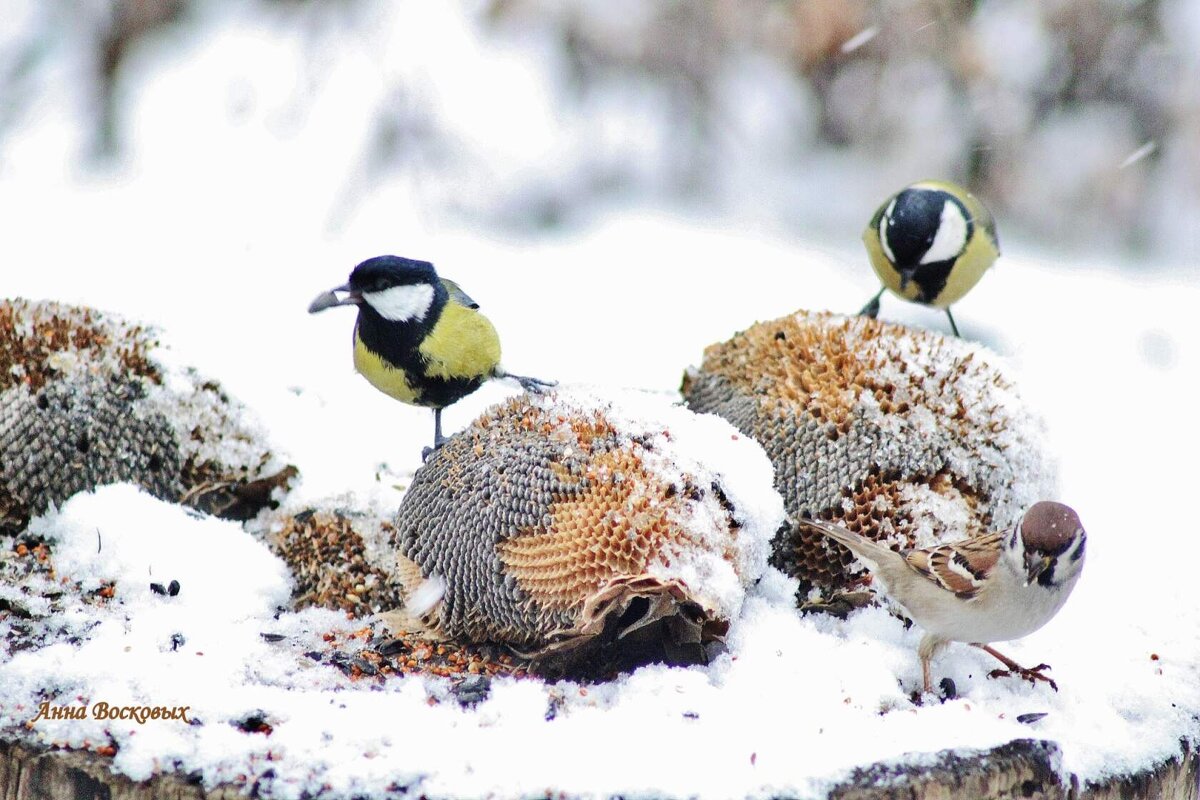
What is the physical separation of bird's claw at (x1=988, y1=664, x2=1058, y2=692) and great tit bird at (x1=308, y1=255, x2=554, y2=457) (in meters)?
1.14

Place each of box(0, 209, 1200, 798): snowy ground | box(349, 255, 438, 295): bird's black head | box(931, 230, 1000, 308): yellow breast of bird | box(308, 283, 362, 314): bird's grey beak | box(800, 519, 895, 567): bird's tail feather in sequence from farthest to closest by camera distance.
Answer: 1. box(931, 230, 1000, 308): yellow breast of bird
2. box(349, 255, 438, 295): bird's black head
3. box(308, 283, 362, 314): bird's grey beak
4. box(800, 519, 895, 567): bird's tail feather
5. box(0, 209, 1200, 798): snowy ground

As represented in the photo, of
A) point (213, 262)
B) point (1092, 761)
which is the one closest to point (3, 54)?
point (213, 262)

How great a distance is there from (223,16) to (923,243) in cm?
463

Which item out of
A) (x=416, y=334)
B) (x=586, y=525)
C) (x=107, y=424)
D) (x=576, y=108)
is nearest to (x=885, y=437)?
(x=586, y=525)

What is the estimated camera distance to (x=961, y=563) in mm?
2088

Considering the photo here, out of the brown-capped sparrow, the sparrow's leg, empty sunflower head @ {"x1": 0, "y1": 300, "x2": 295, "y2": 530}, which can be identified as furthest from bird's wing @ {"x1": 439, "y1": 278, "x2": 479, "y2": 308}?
the sparrow's leg

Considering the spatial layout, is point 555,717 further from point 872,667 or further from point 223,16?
point 223,16

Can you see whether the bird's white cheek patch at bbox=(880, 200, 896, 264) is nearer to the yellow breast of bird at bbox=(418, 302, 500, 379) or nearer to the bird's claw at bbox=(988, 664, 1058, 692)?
the yellow breast of bird at bbox=(418, 302, 500, 379)

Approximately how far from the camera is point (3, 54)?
237 inches

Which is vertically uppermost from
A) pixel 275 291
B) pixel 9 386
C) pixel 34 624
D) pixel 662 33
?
pixel 662 33

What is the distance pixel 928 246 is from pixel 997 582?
1.59 m

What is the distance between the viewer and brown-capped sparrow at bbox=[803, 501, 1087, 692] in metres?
1.99

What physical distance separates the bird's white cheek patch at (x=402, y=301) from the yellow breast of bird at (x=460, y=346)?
6cm

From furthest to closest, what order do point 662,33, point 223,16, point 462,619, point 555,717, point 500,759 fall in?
1. point 223,16
2. point 662,33
3. point 462,619
4. point 555,717
5. point 500,759
